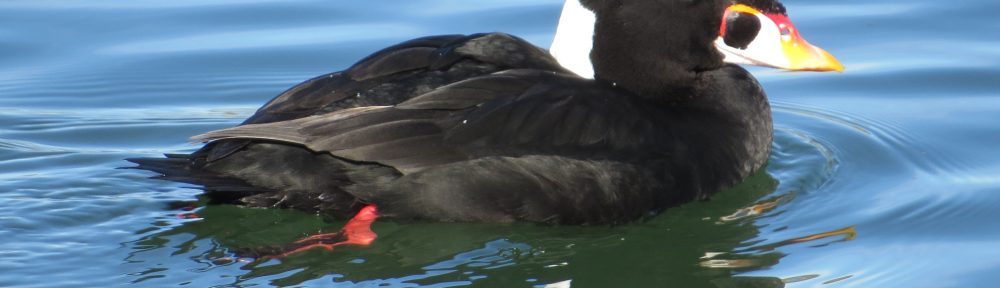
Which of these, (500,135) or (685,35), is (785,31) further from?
(500,135)

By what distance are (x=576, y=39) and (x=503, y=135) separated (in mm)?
949

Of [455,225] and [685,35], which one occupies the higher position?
[685,35]

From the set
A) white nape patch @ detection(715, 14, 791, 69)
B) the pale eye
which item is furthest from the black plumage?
the pale eye

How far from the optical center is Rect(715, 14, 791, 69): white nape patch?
734cm

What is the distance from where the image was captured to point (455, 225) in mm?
6496

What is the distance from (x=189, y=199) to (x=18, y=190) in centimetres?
72

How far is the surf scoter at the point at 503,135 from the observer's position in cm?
641

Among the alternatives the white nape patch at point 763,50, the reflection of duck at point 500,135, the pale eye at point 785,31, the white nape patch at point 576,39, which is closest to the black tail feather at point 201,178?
the reflection of duck at point 500,135

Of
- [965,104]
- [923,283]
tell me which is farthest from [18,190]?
[965,104]

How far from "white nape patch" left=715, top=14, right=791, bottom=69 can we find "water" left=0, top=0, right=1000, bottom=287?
528mm

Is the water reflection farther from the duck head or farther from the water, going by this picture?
the duck head

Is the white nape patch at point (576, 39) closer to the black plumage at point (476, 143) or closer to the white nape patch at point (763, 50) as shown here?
the black plumage at point (476, 143)

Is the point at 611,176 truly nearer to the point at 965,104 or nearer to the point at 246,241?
the point at 246,241

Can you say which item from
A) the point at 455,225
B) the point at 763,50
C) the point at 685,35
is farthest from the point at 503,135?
the point at 763,50
